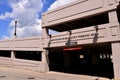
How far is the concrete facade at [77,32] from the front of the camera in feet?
62.1

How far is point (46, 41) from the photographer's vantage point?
87.3ft

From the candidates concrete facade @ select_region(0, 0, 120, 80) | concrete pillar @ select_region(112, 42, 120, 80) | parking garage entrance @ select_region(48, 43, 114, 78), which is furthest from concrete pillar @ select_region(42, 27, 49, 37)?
concrete pillar @ select_region(112, 42, 120, 80)

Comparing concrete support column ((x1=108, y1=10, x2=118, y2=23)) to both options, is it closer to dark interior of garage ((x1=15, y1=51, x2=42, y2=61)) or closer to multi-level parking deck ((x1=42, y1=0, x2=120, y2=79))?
multi-level parking deck ((x1=42, y1=0, x2=120, y2=79))

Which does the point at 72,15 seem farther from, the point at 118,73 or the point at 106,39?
the point at 118,73

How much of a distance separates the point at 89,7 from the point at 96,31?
122 inches

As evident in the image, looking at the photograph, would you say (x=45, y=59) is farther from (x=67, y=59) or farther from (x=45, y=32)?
(x=67, y=59)

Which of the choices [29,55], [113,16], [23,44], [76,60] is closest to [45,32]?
[23,44]

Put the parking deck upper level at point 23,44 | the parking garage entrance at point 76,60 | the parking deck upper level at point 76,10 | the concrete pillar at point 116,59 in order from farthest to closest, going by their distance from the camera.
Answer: the parking garage entrance at point 76,60
the parking deck upper level at point 23,44
the parking deck upper level at point 76,10
the concrete pillar at point 116,59

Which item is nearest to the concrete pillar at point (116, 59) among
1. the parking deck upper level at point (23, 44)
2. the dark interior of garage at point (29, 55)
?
the parking deck upper level at point (23, 44)

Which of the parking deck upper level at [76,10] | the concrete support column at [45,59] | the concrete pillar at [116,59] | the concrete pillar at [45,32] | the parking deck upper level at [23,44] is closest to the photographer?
the concrete pillar at [116,59]

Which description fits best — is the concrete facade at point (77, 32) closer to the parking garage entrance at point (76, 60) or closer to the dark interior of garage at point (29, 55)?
the dark interior of garage at point (29, 55)

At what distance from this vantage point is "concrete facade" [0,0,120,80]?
1894 centimetres

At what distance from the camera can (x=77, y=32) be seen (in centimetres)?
2238

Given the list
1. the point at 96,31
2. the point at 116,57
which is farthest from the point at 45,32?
the point at 116,57
